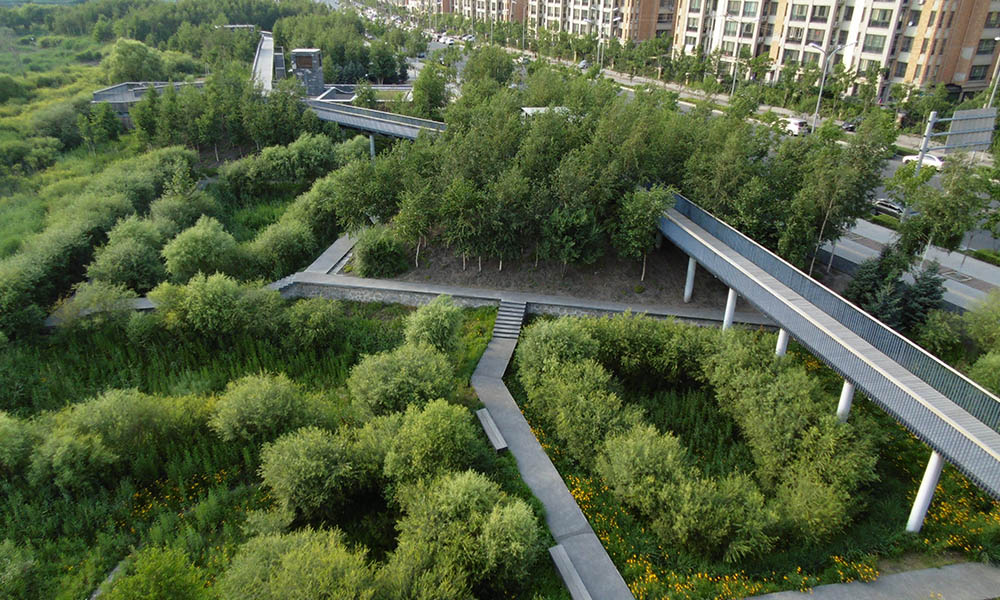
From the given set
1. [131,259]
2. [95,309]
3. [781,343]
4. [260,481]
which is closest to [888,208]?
[781,343]

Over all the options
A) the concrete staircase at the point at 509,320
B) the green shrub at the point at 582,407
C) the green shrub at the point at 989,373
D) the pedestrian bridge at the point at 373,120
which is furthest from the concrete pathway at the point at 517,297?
the pedestrian bridge at the point at 373,120

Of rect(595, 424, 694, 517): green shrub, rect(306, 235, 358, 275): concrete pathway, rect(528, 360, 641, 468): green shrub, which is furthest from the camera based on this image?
rect(306, 235, 358, 275): concrete pathway

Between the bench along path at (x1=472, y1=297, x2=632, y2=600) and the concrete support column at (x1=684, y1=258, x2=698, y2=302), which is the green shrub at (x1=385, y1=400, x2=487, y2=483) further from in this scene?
the concrete support column at (x1=684, y1=258, x2=698, y2=302)

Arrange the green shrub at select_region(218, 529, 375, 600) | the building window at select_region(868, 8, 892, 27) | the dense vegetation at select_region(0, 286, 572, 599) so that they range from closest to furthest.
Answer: the green shrub at select_region(218, 529, 375, 600), the dense vegetation at select_region(0, 286, 572, 599), the building window at select_region(868, 8, 892, 27)

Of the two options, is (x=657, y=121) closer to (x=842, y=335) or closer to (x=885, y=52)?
(x=842, y=335)

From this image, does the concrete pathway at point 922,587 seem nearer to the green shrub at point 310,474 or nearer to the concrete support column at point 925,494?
the concrete support column at point 925,494

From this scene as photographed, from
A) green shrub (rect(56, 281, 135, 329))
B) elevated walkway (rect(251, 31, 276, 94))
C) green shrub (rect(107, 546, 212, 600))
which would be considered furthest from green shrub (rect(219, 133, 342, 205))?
green shrub (rect(107, 546, 212, 600))

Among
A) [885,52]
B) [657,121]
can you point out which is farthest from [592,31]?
[657,121]
